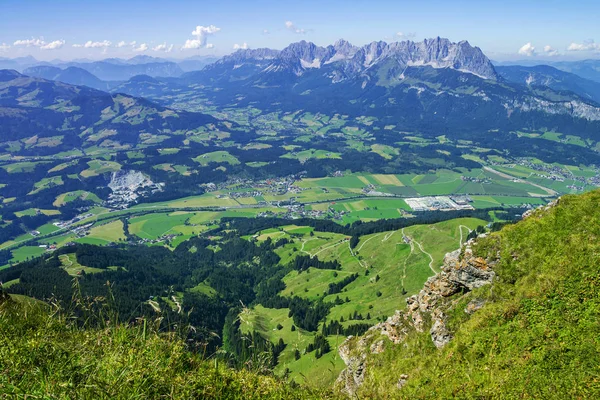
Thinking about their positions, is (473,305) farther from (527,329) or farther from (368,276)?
(368,276)

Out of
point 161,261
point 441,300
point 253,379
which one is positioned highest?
point 253,379

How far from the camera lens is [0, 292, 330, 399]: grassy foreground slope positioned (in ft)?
19.6

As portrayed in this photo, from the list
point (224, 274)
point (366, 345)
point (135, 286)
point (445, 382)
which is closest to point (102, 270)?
point (135, 286)

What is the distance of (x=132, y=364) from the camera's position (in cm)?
674

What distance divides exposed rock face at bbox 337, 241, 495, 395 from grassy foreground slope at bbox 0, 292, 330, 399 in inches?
813

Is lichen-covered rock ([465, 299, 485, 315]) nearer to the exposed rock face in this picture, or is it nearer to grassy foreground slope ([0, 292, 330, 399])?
the exposed rock face

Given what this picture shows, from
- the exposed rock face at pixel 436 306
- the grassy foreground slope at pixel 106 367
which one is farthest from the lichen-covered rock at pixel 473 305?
the grassy foreground slope at pixel 106 367

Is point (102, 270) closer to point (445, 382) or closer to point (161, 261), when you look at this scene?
point (161, 261)

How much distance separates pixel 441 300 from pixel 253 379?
2689 centimetres

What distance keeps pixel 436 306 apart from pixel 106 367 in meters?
30.4

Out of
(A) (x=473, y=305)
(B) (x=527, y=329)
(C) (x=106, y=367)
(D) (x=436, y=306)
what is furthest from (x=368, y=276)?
(C) (x=106, y=367)

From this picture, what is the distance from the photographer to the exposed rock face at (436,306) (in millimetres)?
28609

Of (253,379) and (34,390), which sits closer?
(34,390)

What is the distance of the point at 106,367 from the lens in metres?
6.62
